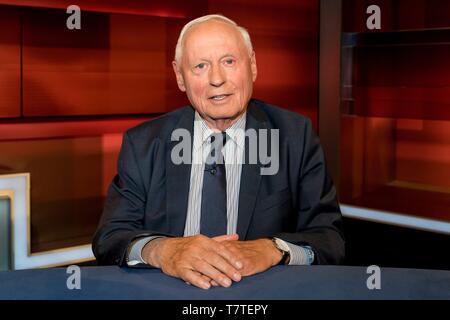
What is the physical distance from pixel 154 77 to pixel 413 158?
1.62 m

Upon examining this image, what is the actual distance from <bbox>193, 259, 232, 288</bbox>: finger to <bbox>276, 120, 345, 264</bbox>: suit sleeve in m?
0.40

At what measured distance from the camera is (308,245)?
54.5 inches

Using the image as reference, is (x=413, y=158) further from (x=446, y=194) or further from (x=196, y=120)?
(x=196, y=120)

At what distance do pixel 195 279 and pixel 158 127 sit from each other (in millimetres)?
655

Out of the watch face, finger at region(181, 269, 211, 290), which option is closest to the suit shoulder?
the watch face

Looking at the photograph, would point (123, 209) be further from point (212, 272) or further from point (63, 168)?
point (63, 168)

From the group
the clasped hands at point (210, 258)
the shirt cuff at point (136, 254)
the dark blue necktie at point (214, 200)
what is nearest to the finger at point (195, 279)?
the clasped hands at point (210, 258)

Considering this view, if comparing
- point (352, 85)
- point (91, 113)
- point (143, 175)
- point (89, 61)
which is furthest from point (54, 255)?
point (352, 85)

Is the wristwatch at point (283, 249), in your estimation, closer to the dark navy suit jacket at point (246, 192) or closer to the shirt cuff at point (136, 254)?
the dark navy suit jacket at point (246, 192)

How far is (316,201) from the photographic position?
5.03ft

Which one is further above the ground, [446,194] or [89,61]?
[89,61]

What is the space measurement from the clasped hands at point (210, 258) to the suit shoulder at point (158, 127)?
0.39m

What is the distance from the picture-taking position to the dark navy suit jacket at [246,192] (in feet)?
4.93

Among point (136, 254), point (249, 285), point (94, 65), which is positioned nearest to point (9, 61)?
point (94, 65)
